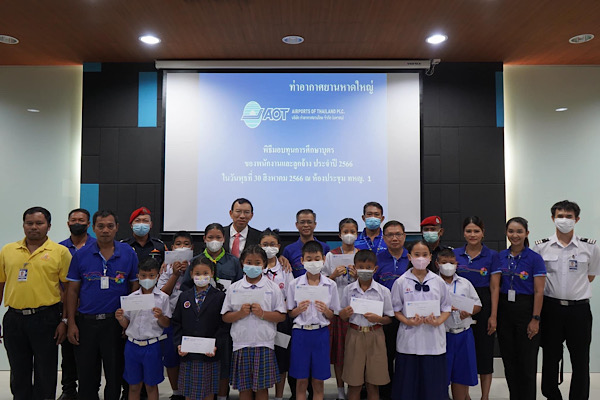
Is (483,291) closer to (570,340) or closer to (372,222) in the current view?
(570,340)

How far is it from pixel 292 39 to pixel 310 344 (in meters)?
3.18

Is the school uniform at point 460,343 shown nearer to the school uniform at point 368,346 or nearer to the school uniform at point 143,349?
the school uniform at point 368,346

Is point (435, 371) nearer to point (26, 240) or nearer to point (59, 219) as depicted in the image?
point (26, 240)

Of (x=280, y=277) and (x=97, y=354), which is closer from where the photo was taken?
(x=97, y=354)

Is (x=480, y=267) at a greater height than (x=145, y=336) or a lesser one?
greater

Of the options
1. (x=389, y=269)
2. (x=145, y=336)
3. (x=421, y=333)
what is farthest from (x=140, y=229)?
(x=421, y=333)

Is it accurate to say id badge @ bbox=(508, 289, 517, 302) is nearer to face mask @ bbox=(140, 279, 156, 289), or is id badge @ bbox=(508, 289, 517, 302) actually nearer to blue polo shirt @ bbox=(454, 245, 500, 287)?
blue polo shirt @ bbox=(454, 245, 500, 287)

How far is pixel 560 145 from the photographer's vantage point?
595cm

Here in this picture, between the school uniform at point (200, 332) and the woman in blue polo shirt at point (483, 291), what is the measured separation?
2095 mm

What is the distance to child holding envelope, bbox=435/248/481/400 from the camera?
12.8 ft

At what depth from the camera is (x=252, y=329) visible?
12.0ft

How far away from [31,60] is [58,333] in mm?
3584

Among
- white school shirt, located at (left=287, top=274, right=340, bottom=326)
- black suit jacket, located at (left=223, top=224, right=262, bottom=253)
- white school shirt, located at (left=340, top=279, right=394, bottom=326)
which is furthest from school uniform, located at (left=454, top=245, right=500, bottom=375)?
black suit jacket, located at (left=223, top=224, right=262, bottom=253)

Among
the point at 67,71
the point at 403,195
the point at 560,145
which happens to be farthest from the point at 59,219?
the point at 560,145
